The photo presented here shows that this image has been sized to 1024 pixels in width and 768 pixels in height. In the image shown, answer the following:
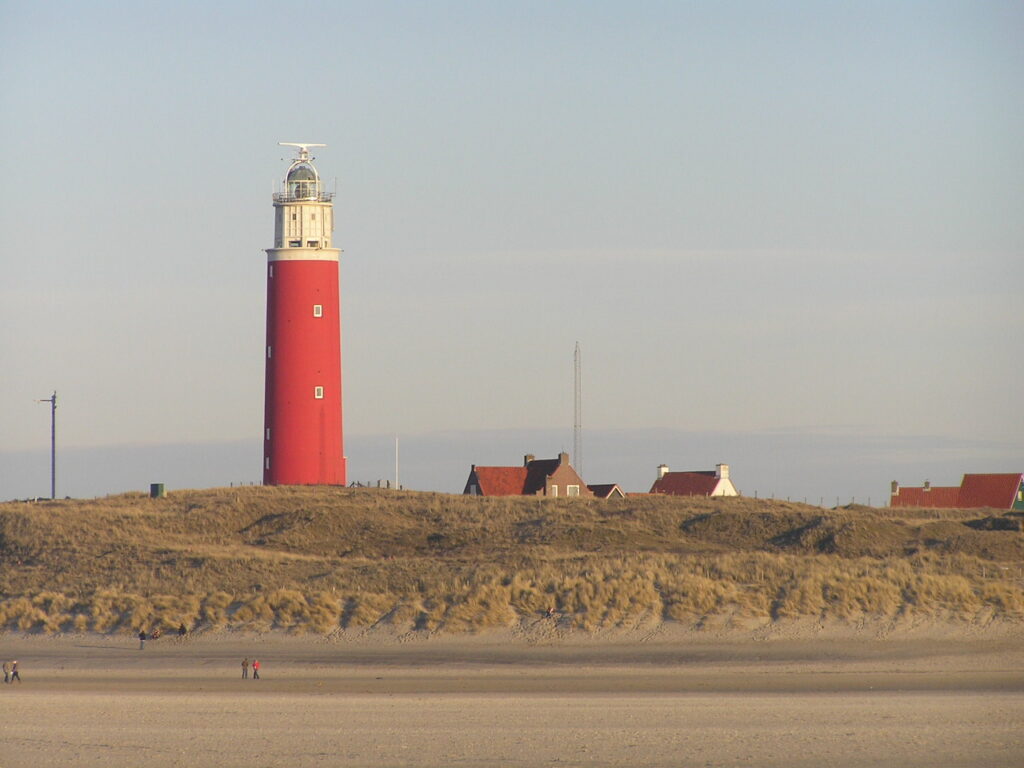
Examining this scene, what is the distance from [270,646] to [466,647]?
402cm

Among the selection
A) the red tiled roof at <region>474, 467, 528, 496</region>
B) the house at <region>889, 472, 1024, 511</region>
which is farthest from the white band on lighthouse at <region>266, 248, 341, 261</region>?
the house at <region>889, 472, 1024, 511</region>

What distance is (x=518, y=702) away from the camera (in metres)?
27.7

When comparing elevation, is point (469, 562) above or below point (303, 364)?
below

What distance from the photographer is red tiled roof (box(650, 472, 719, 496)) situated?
63312 mm

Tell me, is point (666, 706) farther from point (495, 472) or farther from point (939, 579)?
point (495, 472)

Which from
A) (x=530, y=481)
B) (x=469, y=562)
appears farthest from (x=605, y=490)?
(x=469, y=562)

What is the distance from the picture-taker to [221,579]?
3853 cm

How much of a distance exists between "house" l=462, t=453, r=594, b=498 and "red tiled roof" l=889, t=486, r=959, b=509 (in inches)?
530

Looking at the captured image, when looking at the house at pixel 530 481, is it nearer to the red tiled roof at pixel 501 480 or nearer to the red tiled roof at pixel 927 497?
the red tiled roof at pixel 501 480

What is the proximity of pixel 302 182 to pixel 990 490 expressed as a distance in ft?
97.6

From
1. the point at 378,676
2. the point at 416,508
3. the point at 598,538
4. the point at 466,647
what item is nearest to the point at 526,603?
the point at 466,647

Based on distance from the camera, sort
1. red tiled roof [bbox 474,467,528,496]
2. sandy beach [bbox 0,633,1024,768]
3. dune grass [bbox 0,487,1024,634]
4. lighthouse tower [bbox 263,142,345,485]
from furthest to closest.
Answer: red tiled roof [bbox 474,467,528,496], lighthouse tower [bbox 263,142,345,485], dune grass [bbox 0,487,1024,634], sandy beach [bbox 0,633,1024,768]

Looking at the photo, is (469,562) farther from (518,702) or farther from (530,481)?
(530,481)

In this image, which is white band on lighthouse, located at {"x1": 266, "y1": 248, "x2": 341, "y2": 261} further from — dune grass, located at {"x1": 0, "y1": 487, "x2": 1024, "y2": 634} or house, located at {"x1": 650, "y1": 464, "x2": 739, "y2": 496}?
house, located at {"x1": 650, "y1": 464, "x2": 739, "y2": 496}
